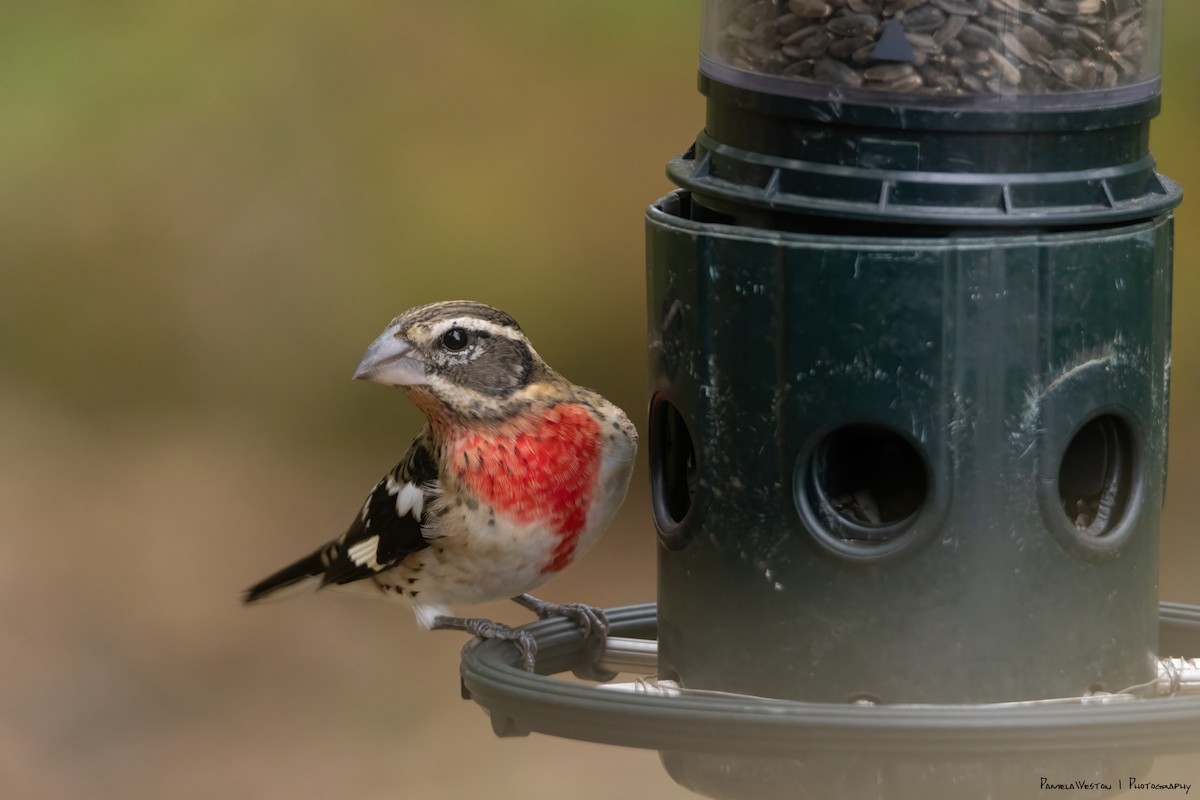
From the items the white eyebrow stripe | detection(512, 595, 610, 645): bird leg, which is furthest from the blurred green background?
detection(512, 595, 610, 645): bird leg

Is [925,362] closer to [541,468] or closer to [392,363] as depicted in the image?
[541,468]

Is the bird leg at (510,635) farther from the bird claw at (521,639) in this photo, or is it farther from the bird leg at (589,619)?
the bird leg at (589,619)

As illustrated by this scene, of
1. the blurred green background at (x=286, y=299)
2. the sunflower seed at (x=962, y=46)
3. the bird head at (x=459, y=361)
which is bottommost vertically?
the blurred green background at (x=286, y=299)

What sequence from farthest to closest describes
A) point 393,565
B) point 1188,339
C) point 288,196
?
point 288,196 → point 1188,339 → point 393,565

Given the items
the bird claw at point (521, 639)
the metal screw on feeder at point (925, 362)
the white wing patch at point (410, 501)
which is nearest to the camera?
the metal screw on feeder at point (925, 362)

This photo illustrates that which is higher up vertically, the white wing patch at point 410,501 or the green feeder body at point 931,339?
the green feeder body at point 931,339

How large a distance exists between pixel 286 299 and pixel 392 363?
4.96 m

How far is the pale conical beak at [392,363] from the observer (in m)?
4.64

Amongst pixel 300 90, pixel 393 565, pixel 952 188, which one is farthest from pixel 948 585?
pixel 300 90

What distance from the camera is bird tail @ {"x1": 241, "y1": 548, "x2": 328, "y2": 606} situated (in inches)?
228

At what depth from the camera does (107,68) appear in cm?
884

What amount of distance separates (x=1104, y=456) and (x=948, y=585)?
1.81ft

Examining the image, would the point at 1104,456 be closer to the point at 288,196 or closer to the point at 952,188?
the point at 952,188

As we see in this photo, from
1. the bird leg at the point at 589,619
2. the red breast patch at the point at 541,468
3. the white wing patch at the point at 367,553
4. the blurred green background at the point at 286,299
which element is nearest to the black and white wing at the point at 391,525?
the white wing patch at the point at 367,553
